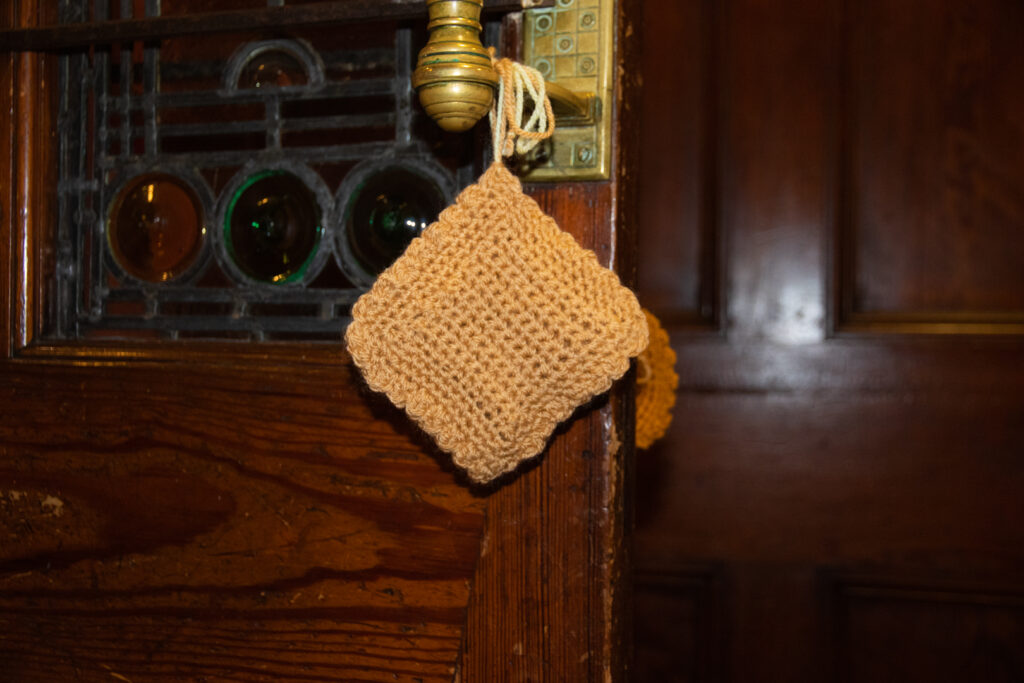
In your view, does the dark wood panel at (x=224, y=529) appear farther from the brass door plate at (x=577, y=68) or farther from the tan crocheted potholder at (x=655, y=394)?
the tan crocheted potholder at (x=655, y=394)

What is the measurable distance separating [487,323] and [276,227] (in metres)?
0.19

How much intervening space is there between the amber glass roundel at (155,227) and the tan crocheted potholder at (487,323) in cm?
20

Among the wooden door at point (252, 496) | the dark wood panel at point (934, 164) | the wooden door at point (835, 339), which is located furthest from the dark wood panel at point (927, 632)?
the wooden door at point (252, 496)

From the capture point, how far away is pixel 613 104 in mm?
442

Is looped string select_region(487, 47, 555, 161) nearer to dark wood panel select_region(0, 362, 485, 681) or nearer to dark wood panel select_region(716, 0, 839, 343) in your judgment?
dark wood panel select_region(0, 362, 485, 681)

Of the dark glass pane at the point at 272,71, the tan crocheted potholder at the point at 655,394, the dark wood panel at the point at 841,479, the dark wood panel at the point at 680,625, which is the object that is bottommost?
the dark wood panel at the point at 680,625

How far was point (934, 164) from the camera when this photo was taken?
1125 millimetres

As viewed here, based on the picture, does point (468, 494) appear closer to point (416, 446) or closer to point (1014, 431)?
point (416, 446)

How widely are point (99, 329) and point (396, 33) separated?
0.93 feet

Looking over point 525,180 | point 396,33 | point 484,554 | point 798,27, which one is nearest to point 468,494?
point 484,554

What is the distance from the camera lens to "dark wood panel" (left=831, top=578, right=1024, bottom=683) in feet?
3.61

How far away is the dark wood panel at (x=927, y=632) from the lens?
1.10 metres

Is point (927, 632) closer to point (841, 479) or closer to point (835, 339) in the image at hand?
point (841, 479)

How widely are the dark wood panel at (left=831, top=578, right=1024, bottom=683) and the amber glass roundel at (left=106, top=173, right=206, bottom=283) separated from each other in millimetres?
994
